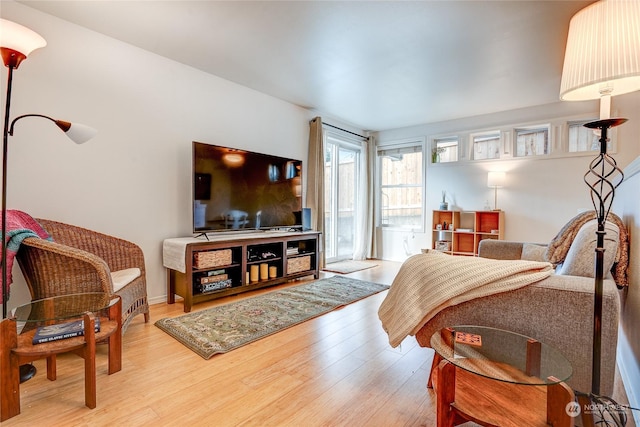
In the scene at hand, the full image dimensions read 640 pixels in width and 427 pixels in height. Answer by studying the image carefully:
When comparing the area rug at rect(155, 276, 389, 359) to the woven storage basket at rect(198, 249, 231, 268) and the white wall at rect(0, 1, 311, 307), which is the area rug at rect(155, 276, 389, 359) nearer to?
the woven storage basket at rect(198, 249, 231, 268)

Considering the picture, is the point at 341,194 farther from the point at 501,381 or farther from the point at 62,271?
the point at 501,381

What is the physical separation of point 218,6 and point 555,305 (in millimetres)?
2692

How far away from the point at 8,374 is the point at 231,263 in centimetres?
184

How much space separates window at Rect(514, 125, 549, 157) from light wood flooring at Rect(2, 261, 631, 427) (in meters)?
3.80

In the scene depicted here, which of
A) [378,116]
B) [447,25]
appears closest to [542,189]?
[378,116]

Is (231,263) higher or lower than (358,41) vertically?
lower

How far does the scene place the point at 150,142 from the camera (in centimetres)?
295

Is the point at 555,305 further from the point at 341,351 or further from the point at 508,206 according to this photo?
the point at 508,206

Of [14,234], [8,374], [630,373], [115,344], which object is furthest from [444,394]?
[14,234]

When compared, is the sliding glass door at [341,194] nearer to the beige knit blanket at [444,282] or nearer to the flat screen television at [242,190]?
the flat screen television at [242,190]

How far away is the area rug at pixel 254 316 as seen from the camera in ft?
7.00

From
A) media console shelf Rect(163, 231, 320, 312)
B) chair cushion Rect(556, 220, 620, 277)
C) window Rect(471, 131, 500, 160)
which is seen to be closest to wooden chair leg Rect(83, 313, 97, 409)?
media console shelf Rect(163, 231, 320, 312)

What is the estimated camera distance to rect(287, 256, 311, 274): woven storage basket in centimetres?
374

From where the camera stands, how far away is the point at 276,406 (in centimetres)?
145
